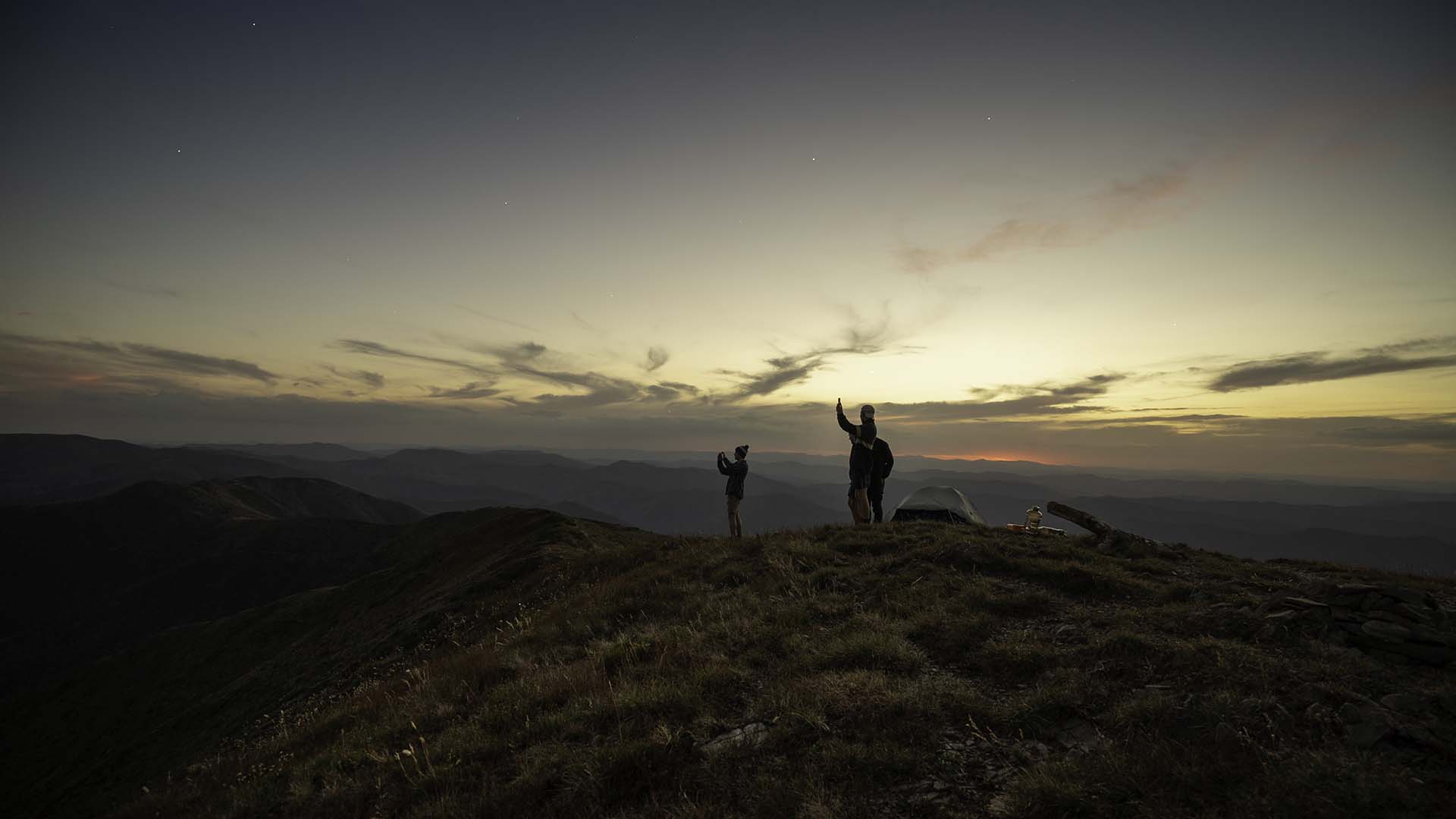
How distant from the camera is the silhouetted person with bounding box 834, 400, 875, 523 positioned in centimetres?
1588

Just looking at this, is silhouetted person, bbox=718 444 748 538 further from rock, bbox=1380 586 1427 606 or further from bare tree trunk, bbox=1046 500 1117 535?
rock, bbox=1380 586 1427 606

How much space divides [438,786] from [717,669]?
3.18 metres

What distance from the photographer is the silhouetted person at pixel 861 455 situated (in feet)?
52.1

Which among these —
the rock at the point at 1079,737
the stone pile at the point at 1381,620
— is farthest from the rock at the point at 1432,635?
the rock at the point at 1079,737

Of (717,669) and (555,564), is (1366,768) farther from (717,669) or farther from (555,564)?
(555,564)

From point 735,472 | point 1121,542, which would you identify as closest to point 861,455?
point 735,472

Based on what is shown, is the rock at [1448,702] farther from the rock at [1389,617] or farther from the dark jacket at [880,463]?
the dark jacket at [880,463]

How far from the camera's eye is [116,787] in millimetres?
23703

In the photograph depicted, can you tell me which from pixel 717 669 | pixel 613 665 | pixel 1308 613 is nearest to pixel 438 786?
pixel 613 665

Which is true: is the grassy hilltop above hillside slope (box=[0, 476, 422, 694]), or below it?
above

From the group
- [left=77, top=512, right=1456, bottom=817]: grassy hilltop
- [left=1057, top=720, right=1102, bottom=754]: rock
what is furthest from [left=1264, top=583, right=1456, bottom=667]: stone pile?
[left=1057, top=720, right=1102, bottom=754]: rock

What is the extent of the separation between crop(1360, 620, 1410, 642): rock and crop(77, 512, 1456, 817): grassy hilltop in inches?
18.4

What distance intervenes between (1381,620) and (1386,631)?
63 centimetres

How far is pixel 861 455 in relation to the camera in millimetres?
15984
